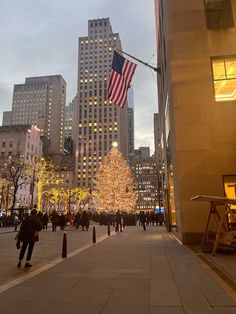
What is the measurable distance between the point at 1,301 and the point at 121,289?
2578 millimetres

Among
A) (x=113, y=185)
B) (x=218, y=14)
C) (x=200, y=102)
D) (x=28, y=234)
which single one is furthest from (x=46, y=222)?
(x=113, y=185)

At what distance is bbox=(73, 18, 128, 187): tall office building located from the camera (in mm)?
145250

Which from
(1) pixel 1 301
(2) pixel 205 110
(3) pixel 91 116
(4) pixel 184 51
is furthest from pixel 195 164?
A: (3) pixel 91 116

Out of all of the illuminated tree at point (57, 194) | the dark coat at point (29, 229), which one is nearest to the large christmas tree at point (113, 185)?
the illuminated tree at point (57, 194)

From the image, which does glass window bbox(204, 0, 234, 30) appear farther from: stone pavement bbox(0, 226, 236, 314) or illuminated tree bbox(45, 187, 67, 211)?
illuminated tree bbox(45, 187, 67, 211)

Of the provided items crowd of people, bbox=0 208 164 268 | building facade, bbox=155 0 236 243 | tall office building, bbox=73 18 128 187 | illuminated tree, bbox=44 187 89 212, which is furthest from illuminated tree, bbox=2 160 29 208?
tall office building, bbox=73 18 128 187

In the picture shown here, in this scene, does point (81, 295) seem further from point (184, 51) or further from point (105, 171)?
point (105, 171)

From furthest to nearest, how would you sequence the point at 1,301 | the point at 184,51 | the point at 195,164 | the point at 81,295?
1. the point at 184,51
2. the point at 195,164
3. the point at 81,295
4. the point at 1,301

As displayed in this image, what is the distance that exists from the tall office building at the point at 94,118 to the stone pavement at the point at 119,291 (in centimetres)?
12922

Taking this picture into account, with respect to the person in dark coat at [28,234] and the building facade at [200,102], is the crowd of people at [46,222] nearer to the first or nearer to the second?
the person in dark coat at [28,234]

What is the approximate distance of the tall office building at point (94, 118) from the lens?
145 metres

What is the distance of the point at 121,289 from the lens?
6938 millimetres

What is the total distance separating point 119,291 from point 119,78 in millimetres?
15440

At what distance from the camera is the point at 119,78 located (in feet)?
65.2
